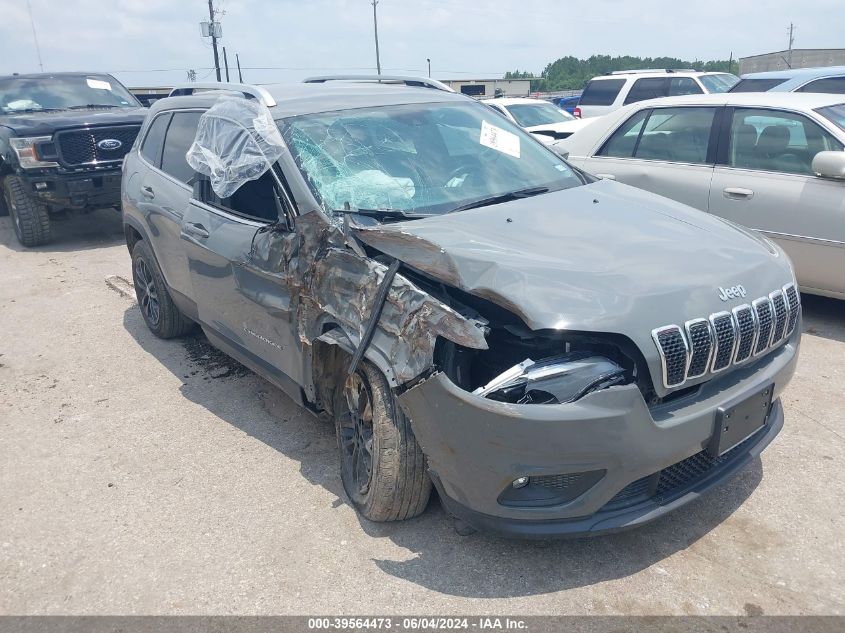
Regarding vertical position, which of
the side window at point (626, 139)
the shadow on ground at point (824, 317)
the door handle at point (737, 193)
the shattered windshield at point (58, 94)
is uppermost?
the shattered windshield at point (58, 94)

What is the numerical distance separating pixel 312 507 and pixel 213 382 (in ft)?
5.98

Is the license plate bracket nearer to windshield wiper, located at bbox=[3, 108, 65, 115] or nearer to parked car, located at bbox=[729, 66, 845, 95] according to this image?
parked car, located at bbox=[729, 66, 845, 95]

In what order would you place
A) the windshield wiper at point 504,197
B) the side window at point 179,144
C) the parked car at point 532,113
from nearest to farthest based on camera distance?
the windshield wiper at point 504,197 → the side window at point 179,144 → the parked car at point 532,113

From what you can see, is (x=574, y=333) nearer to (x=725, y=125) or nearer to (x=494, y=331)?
(x=494, y=331)

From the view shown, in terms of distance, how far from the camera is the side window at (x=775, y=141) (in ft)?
17.6

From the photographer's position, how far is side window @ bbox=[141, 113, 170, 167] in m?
5.27

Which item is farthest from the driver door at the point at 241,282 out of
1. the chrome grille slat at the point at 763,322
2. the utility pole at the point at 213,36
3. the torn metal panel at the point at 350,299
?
the utility pole at the point at 213,36

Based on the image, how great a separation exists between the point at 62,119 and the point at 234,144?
651 cm

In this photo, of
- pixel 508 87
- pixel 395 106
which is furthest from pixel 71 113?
pixel 508 87

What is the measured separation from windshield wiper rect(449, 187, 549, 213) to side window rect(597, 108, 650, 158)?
9.44 ft

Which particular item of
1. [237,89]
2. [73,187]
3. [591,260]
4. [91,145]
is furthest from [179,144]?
[91,145]

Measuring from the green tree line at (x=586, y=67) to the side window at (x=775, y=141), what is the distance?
51.7m

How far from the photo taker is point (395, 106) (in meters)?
4.16

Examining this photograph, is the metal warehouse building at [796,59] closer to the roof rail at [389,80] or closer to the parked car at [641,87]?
the parked car at [641,87]
